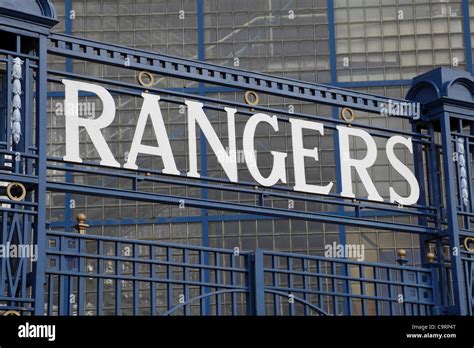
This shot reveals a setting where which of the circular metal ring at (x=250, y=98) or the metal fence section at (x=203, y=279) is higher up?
the circular metal ring at (x=250, y=98)

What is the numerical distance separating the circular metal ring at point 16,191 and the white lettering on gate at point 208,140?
2.96ft

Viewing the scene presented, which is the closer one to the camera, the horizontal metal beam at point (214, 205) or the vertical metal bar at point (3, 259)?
the vertical metal bar at point (3, 259)

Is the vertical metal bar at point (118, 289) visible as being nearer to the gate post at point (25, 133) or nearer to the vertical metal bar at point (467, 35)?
the gate post at point (25, 133)

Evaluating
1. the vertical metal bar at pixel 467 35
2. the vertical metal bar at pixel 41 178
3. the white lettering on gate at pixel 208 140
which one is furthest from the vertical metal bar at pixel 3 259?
the vertical metal bar at pixel 467 35

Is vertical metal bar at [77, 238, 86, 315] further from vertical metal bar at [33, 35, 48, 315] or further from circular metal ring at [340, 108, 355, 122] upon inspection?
circular metal ring at [340, 108, 355, 122]

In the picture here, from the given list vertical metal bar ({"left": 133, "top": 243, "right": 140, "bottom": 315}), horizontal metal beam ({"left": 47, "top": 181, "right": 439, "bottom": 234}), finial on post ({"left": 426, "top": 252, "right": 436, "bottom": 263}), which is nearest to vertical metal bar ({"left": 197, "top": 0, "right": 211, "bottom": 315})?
finial on post ({"left": 426, "top": 252, "right": 436, "bottom": 263})

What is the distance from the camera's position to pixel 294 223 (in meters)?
31.8

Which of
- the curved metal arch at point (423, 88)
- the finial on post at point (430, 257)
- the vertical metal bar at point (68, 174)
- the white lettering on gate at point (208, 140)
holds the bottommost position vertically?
the finial on post at point (430, 257)

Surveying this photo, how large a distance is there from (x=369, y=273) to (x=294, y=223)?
3145 millimetres

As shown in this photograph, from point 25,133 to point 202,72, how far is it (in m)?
2.80

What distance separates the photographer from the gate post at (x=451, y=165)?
15.4 meters

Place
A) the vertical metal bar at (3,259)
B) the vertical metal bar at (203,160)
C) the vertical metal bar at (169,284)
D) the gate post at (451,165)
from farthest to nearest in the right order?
the vertical metal bar at (203,160) < the gate post at (451,165) < the vertical metal bar at (169,284) < the vertical metal bar at (3,259)

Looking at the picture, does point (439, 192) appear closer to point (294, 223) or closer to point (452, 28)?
point (294, 223)
